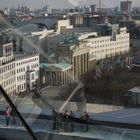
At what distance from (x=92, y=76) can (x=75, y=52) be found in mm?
1790

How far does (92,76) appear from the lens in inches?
249

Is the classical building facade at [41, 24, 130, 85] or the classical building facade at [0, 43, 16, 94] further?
the classical building facade at [41, 24, 130, 85]

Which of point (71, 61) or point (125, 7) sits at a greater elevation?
point (71, 61)

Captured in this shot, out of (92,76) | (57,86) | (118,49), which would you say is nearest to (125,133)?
(57,86)

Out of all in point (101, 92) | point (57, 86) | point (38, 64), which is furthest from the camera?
point (38, 64)

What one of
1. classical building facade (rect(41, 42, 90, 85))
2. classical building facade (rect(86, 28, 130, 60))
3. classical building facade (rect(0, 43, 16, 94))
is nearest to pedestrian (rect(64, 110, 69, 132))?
classical building facade (rect(0, 43, 16, 94))

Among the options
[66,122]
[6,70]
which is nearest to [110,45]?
[6,70]

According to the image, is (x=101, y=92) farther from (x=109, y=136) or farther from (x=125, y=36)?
(x=125, y=36)

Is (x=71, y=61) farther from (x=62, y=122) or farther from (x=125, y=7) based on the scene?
(x=125, y=7)

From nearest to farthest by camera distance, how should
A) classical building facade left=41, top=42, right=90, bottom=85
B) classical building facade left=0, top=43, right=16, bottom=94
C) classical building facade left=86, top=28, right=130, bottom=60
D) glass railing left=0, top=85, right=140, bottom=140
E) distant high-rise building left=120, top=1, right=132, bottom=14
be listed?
1. glass railing left=0, top=85, right=140, bottom=140
2. classical building facade left=0, top=43, right=16, bottom=94
3. classical building facade left=41, top=42, right=90, bottom=85
4. classical building facade left=86, top=28, right=130, bottom=60
5. distant high-rise building left=120, top=1, right=132, bottom=14

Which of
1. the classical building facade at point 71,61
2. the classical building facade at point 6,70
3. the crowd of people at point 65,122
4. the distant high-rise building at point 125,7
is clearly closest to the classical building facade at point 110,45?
the classical building facade at point 71,61

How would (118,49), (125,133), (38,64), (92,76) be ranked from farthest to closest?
(118,49), (92,76), (38,64), (125,133)

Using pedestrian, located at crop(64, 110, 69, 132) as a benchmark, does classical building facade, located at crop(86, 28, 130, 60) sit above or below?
below

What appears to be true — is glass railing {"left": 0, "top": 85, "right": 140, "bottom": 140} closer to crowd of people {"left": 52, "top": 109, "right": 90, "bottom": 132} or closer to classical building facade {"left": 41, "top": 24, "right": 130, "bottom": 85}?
crowd of people {"left": 52, "top": 109, "right": 90, "bottom": 132}
